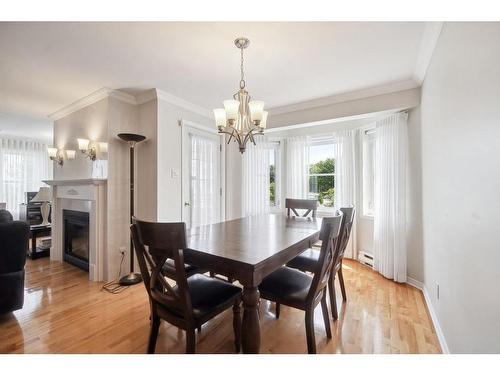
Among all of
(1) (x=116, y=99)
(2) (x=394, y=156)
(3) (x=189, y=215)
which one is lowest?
(3) (x=189, y=215)

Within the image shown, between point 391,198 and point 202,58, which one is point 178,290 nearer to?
point 202,58

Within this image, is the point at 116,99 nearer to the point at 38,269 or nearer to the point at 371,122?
the point at 38,269

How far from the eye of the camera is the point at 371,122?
329 cm

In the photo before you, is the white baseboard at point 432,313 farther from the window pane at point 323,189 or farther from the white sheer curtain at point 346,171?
the window pane at point 323,189

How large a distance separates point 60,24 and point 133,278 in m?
2.57

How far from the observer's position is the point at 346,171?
11.8 feet

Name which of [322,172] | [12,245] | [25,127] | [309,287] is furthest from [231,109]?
[25,127]

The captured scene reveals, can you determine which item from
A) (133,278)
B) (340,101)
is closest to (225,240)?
(133,278)

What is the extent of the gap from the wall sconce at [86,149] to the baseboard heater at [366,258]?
13.4 feet

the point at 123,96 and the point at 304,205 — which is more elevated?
the point at 123,96

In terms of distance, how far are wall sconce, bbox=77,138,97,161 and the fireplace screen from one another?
2.57 ft

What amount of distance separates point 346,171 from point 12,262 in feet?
13.4

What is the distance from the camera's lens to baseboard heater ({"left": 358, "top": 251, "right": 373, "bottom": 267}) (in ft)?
10.8

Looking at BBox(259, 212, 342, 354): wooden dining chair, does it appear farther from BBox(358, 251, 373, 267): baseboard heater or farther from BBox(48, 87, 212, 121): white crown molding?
BBox(48, 87, 212, 121): white crown molding
